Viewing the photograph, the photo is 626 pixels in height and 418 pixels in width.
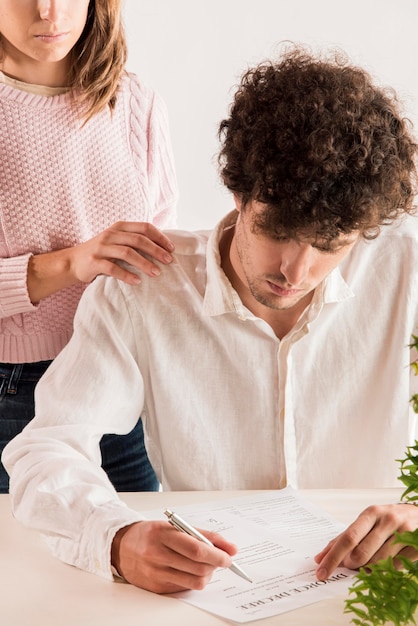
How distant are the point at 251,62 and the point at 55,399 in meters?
2.10

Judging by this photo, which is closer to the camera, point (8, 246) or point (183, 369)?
point (183, 369)

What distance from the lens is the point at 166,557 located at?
122cm

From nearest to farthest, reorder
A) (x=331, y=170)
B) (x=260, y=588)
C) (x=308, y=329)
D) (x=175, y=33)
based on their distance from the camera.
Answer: (x=260, y=588)
(x=331, y=170)
(x=308, y=329)
(x=175, y=33)

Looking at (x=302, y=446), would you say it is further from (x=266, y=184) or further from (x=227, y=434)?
(x=266, y=184)

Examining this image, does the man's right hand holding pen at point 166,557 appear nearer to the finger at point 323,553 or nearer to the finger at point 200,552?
the finger at point 200,552

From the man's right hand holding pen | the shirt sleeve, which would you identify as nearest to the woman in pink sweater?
the shirt sleeve

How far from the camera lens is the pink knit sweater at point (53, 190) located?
1856 mm

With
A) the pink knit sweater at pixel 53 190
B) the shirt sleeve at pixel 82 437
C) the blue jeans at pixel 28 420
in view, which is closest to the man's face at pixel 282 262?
the shirt sleeve at pixel 82 437

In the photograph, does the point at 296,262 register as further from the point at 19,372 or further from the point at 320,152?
the point at 19,372

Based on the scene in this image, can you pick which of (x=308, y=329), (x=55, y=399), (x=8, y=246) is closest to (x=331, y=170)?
(x=308, y=329)

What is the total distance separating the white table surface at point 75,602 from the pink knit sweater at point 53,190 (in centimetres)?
54

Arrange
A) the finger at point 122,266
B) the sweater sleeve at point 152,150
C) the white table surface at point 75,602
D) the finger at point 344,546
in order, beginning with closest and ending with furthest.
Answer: the white table surface at point 75,602 → the finger at point 344,546 → the finger at point 122,266 → the sweater sleeve at point 152,150

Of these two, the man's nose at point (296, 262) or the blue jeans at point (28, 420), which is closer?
the man's nose at point (296, 262)

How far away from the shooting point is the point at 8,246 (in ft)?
6.20
